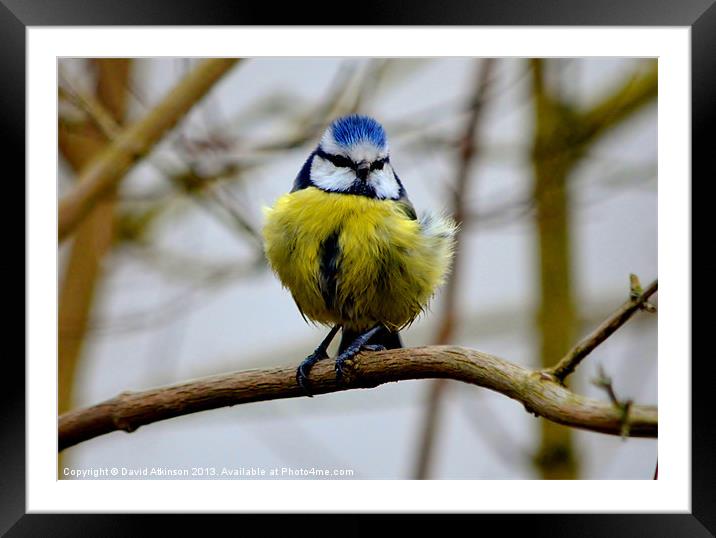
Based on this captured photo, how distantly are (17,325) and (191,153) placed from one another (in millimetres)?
610

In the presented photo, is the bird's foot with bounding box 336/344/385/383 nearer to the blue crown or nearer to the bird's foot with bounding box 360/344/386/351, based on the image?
the bird's foot with bounding box 360/344/386/351

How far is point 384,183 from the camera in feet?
5.64

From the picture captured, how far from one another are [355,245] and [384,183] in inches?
7.3

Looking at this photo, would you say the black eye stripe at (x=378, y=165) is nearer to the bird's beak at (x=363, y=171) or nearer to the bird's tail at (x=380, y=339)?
the bird's beak at (x=363, y=171)

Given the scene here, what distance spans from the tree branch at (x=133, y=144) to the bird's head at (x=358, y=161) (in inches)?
11.3

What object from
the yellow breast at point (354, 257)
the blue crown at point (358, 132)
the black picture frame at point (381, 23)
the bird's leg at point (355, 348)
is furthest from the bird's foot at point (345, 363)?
the blue crown at point (358, 132)

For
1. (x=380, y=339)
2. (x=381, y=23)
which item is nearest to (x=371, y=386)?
(x=380, y=339)

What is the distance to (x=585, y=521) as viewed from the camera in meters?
1.64

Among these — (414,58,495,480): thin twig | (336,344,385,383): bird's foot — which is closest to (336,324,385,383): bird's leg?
(336,344,385,383): bird's foot

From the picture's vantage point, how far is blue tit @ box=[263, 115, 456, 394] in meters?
1.62

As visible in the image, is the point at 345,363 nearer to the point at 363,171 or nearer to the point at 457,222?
the point at 363,171

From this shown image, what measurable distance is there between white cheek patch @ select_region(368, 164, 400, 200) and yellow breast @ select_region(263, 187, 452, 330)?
26mm

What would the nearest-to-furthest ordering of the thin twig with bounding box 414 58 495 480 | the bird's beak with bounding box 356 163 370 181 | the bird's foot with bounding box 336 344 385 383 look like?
the bird's foot with bounding box 336 344 385 383 < the bird's beak with bounding box 356 163 370 181 < the thin twig with bounding box 414 58 495 480

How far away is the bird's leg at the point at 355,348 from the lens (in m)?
1.59
